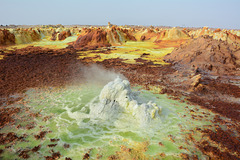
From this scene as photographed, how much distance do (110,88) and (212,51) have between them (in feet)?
41.3

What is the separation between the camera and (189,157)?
4.41 m

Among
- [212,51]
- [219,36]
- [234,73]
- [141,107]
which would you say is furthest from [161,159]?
[219,36]

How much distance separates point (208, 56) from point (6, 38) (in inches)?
1168

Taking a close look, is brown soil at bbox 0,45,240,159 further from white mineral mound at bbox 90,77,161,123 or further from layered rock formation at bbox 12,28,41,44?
layered rock formation at bbox 12,28,41,44

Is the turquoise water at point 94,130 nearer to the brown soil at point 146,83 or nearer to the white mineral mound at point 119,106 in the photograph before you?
the white mineral mound at point 119,106

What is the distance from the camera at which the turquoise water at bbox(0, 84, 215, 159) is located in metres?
4.57

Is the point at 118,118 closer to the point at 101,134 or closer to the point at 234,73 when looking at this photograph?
the point at 101,134

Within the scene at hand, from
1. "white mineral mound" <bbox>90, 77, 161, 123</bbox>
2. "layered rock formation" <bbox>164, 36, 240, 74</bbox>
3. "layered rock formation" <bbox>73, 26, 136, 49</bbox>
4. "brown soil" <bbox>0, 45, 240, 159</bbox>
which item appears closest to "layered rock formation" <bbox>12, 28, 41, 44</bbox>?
"layered rock formation" <bbox>73, 26, 136, 49</bbox>

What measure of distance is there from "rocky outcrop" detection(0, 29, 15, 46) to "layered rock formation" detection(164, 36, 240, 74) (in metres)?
25.6

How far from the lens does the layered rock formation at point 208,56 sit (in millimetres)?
13383

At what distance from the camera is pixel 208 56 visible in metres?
14.4

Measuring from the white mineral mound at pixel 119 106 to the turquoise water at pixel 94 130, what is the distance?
20 centimetres

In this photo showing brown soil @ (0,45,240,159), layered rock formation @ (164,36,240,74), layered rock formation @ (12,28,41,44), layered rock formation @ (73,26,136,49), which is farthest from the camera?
layered rock formation @ (12,28,41,44)

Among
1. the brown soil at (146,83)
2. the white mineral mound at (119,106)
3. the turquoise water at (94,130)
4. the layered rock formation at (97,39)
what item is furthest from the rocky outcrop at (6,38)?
the white mineral mound at (119,106)
